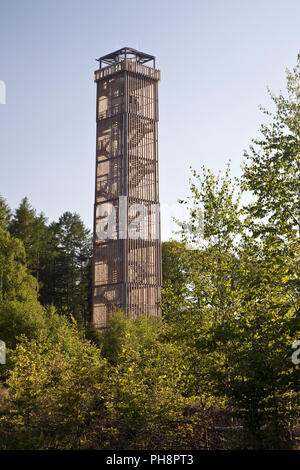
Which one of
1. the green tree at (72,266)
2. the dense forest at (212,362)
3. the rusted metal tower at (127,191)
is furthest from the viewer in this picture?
the green tree at (72,266)

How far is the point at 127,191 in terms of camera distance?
37.9 m

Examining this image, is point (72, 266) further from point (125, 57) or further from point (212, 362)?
point (212, 362)

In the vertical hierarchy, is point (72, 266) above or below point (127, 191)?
below

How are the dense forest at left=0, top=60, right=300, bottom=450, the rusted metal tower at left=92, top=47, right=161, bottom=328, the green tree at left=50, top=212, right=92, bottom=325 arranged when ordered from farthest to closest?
the green tree at left=50, top=212, right=92, bottom=325
the rusted metal tower at left=92, top=47, right=161, bottom=328
the dense forest at left=0, top=60, right=300, bottom=450


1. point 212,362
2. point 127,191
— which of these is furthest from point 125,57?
point 212,362

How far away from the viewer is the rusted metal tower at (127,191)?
37.5m

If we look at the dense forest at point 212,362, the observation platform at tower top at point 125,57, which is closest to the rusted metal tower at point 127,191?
the observation platform at tower top at point 125,57

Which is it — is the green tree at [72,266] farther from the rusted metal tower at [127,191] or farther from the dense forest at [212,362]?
the dense forest at [212,362]

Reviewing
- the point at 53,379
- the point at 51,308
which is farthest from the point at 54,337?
the point at 53,379

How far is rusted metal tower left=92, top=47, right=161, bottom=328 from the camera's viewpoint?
123ft

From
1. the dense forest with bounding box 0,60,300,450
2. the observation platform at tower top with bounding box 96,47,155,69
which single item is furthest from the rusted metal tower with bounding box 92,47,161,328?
the dense forest with bounding box 0,60,300,450

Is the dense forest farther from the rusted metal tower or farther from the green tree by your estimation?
the green tree

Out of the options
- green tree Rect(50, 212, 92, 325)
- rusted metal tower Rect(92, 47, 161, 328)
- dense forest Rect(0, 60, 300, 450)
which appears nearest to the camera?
dense forest Rect(0, 60, 300, 450)
